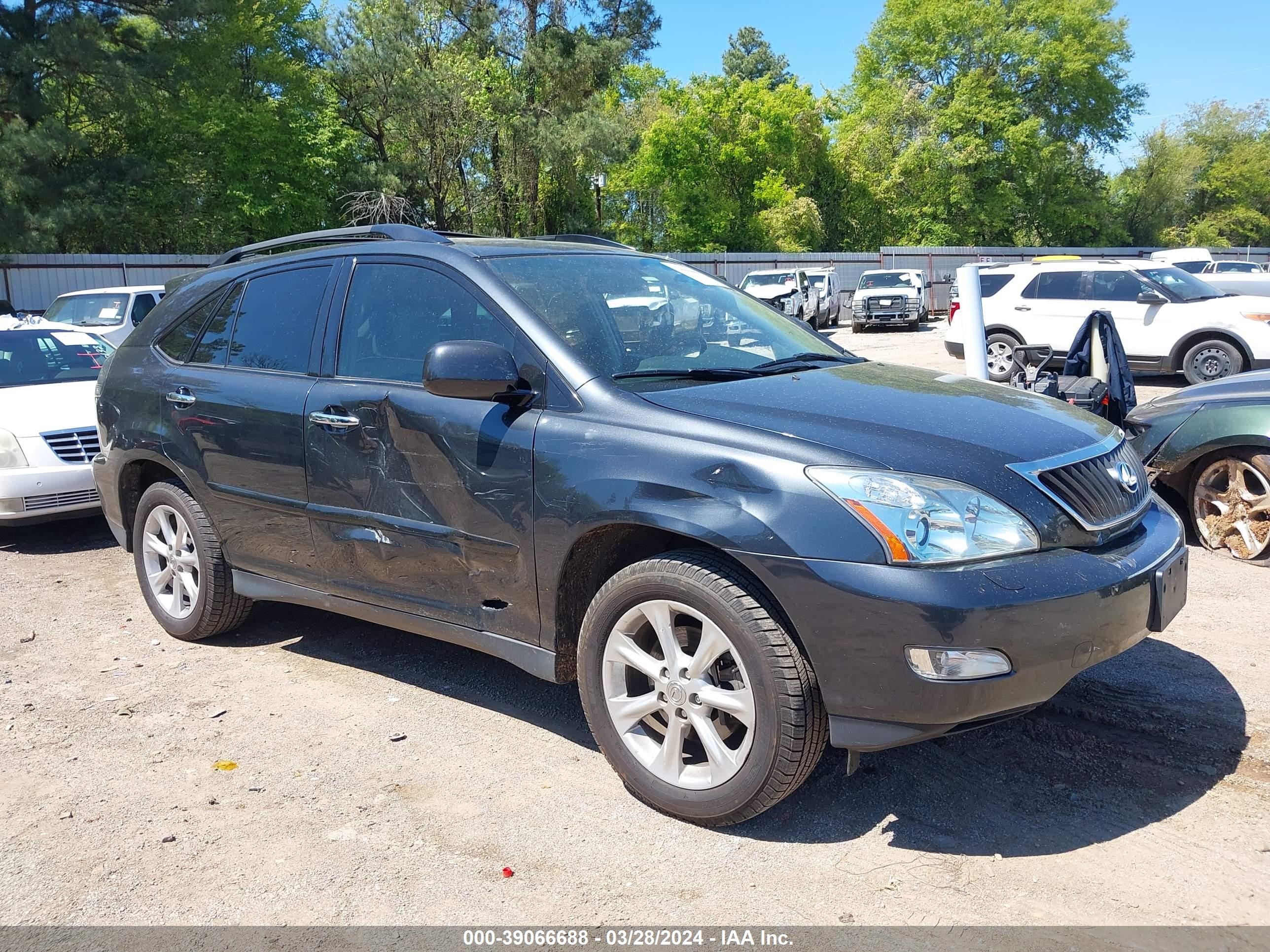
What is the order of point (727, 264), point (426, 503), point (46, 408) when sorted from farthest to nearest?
point (727, 264), point (46, 408), point (426, 503)

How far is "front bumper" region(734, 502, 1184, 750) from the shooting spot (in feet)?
9.15

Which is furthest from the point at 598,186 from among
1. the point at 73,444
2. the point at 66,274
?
the point at 73,444

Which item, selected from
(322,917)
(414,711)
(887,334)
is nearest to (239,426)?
(414,711)

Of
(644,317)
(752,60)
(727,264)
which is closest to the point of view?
(644,317)

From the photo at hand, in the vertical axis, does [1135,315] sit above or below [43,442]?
above

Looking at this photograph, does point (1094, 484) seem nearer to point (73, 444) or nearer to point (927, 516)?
point (927, 516)

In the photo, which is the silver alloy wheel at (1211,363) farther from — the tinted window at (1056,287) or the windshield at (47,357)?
the windshield at (47,357)

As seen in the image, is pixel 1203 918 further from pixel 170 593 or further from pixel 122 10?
pixel 122 10

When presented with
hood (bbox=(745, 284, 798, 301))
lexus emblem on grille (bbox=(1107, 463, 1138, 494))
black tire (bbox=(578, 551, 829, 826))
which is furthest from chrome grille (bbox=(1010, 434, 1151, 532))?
hood (bbox=(745, 284, 798, 301))

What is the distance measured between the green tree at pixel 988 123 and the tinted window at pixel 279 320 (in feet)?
156

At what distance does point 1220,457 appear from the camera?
19.6 feet

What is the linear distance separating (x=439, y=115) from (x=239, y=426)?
33312 millimetres

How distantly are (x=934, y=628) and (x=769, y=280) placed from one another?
25762 millimetres

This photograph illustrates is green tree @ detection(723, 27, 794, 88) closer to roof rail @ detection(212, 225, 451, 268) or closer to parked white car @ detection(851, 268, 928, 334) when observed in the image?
parked white car @ detection(851, 268, 928, 334)
